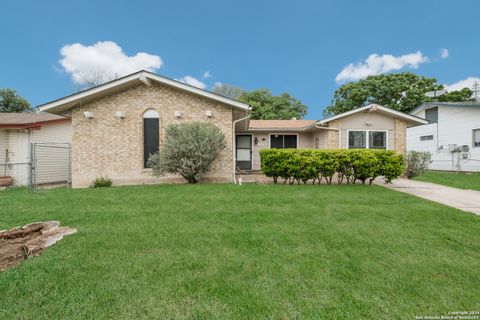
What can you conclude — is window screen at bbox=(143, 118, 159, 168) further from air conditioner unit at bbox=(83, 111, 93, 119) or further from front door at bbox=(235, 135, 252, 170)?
front door at bbox=(235, 135, 252, 170)

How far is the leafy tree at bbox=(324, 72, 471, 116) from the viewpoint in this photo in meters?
27.0

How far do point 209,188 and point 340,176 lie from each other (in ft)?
17.1

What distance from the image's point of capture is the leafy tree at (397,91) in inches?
1062

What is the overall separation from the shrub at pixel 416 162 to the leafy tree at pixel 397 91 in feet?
66.4

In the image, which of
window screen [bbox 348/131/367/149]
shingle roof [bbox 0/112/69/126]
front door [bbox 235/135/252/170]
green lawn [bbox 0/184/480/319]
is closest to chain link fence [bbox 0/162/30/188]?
shingle roof [bbox 0/112/69/126]

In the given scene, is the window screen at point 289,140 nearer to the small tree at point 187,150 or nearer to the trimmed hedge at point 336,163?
the trimmed hedge at point 336,163

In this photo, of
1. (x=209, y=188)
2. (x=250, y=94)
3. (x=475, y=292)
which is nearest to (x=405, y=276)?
(x=475, y=292)

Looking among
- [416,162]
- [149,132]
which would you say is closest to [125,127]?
[149,132]

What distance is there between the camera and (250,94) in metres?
30.5

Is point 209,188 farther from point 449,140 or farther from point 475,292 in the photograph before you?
point 449,140

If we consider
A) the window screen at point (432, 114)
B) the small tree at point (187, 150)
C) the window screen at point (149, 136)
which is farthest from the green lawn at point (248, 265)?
the window screen at point (432, 114)

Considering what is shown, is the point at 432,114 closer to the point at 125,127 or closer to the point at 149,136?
the point at 149,136

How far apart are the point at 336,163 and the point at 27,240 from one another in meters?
8.69

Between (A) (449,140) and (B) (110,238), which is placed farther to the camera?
(A) (449,140)
